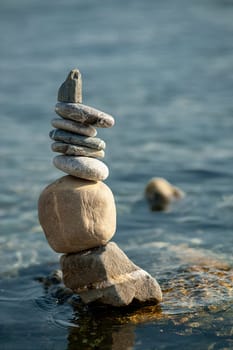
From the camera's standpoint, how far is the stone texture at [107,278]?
902 centimetres

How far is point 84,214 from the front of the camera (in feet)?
29.1

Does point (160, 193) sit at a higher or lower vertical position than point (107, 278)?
higher

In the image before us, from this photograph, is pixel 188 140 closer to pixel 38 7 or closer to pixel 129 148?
pixel 129 148

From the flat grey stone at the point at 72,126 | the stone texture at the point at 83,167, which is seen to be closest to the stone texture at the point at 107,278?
the stone texture at the point at 83,167

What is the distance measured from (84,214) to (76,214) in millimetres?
95

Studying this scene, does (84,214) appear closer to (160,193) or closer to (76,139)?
(76,139)

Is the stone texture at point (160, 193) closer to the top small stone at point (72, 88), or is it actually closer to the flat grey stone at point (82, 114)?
the flat grey stone at point (82, 114)

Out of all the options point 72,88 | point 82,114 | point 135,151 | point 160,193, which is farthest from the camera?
point 135,151

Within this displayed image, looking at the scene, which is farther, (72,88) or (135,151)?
(135,151)

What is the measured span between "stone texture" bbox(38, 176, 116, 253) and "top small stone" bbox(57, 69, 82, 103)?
100 centimetres

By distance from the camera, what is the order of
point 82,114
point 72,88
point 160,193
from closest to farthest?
1. point 82,114
2. point 72,88
3. point 160,193

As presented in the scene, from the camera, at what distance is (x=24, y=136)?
1852cm

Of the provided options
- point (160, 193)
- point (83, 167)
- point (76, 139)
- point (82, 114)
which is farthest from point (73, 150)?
point (160, 193)

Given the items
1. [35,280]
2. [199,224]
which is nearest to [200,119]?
[199,224]
